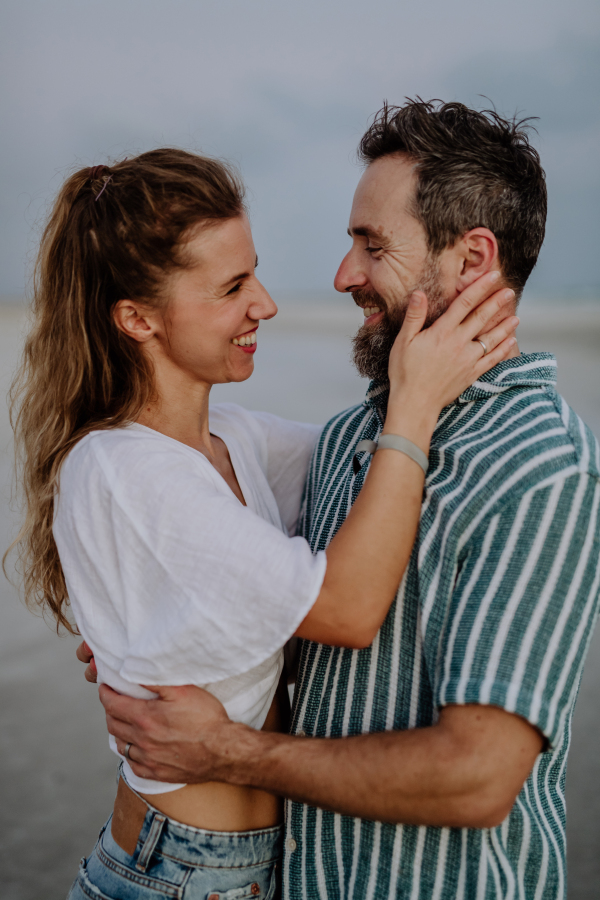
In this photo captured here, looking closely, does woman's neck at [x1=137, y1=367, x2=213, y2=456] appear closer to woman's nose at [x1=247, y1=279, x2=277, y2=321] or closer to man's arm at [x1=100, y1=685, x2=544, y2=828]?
woman's nose at [x1=247, y1=279, x2=277, y2=321]

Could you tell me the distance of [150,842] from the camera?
142 centimetres

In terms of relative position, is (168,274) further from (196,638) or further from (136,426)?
(196,638)

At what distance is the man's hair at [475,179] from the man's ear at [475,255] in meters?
0.02

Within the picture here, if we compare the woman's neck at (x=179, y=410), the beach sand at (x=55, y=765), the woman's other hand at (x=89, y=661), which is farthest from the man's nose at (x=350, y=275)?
the woman's other hand at (x=89, y=661)

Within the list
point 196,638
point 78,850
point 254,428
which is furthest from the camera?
point 78,850

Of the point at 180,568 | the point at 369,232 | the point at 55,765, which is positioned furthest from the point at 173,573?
the point at 55,765

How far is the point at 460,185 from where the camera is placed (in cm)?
162

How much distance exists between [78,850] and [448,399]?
2680 mm

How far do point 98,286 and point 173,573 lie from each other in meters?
0.74

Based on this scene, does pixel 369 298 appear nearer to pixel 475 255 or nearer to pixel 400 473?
pixel 475 255

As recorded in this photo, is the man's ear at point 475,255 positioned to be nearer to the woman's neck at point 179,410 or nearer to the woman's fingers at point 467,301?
the woman's fingers at point 467,301

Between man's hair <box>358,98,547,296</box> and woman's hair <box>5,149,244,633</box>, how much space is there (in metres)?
0.46

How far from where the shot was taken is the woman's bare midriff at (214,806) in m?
1.42

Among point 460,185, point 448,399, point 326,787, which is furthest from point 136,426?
point 460,185
